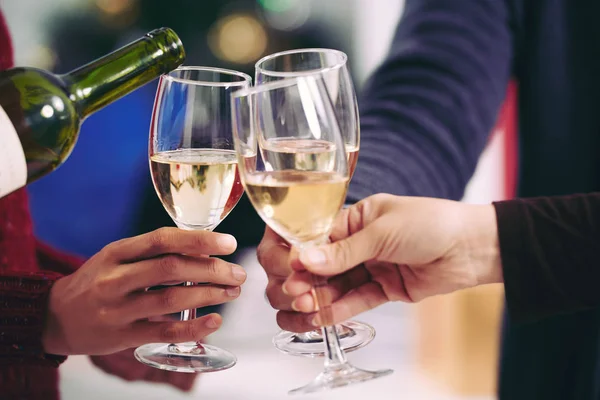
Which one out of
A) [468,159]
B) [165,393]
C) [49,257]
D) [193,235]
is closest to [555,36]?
[468,159]

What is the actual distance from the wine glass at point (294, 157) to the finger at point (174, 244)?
134mm

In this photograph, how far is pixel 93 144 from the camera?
7.21 ft

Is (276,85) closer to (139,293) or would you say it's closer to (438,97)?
(139,293)

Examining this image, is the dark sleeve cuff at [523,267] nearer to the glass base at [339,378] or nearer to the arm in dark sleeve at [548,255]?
the arm in dark sleeve at [548,255]

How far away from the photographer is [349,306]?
2.93ft

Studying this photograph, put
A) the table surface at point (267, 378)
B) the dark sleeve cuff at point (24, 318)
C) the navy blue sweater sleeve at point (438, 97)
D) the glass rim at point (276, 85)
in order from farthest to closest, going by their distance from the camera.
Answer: the navy blue sweater sleeve at point (438, 97)
the dark sleeve cuff at point (24, 318)
the table surface at point (267, 378)
the glass rim at point (276, 85)

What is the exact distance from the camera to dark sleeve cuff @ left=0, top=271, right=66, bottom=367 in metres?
0.90

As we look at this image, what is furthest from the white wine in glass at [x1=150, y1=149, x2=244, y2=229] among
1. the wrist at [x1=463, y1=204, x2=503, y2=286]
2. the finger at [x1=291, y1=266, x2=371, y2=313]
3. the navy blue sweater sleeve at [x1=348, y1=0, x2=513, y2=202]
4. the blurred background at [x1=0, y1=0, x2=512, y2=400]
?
the blurred background at [x1=0, y1=0, x2=512, y2=400]

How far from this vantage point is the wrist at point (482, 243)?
0.91 meters


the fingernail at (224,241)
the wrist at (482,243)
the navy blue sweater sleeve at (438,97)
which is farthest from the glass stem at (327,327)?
the navy blue sweater sleeve at (438,97)

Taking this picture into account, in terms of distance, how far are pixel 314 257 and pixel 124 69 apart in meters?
0.40

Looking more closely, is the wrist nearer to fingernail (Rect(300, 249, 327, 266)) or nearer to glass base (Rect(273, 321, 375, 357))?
glass base (Rect(273, 321, 375, 357))

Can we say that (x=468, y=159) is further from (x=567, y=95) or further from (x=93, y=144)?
(x=93, y=144)

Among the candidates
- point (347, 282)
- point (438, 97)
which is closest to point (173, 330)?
point (347, 282)
